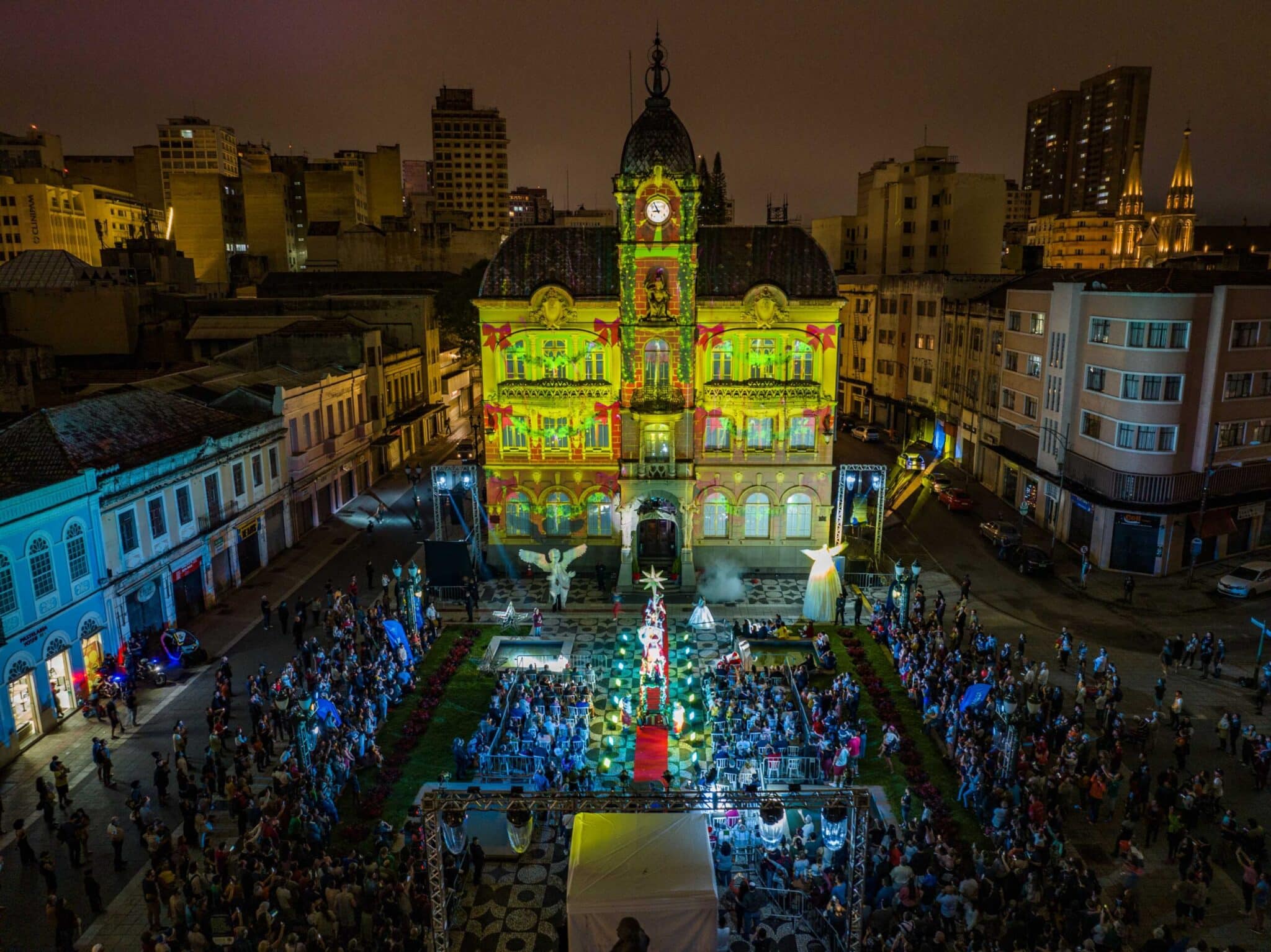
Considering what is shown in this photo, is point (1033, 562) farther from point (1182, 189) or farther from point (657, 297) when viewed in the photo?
point (1182, 189)

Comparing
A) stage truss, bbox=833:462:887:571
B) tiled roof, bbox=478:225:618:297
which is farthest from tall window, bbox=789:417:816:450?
tiled roof, bbox=478:225:618:297

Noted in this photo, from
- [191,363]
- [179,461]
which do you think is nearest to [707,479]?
[179,461]

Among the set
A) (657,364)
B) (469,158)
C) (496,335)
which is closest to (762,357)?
(657,364)

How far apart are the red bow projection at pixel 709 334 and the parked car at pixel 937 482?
21.6m

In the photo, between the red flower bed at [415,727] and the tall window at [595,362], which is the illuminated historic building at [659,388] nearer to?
the tall window at [595,362]

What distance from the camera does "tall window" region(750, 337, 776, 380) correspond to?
1770 inches

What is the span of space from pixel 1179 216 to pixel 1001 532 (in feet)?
258

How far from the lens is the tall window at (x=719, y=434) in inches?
1796

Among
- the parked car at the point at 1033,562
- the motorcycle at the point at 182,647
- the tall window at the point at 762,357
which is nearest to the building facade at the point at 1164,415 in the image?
the parked car at the point at 1033,562

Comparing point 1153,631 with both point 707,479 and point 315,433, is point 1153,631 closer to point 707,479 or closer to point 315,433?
point 707,479

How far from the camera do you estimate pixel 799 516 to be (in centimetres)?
4666

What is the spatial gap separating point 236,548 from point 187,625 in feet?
17.6

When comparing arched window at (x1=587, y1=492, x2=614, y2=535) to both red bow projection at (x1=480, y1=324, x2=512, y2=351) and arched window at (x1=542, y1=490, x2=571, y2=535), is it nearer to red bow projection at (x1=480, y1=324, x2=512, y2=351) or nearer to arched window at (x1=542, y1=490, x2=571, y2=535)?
arched window at (x1=542, y1=490, x2=571, y2=535)

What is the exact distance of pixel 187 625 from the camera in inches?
1542
